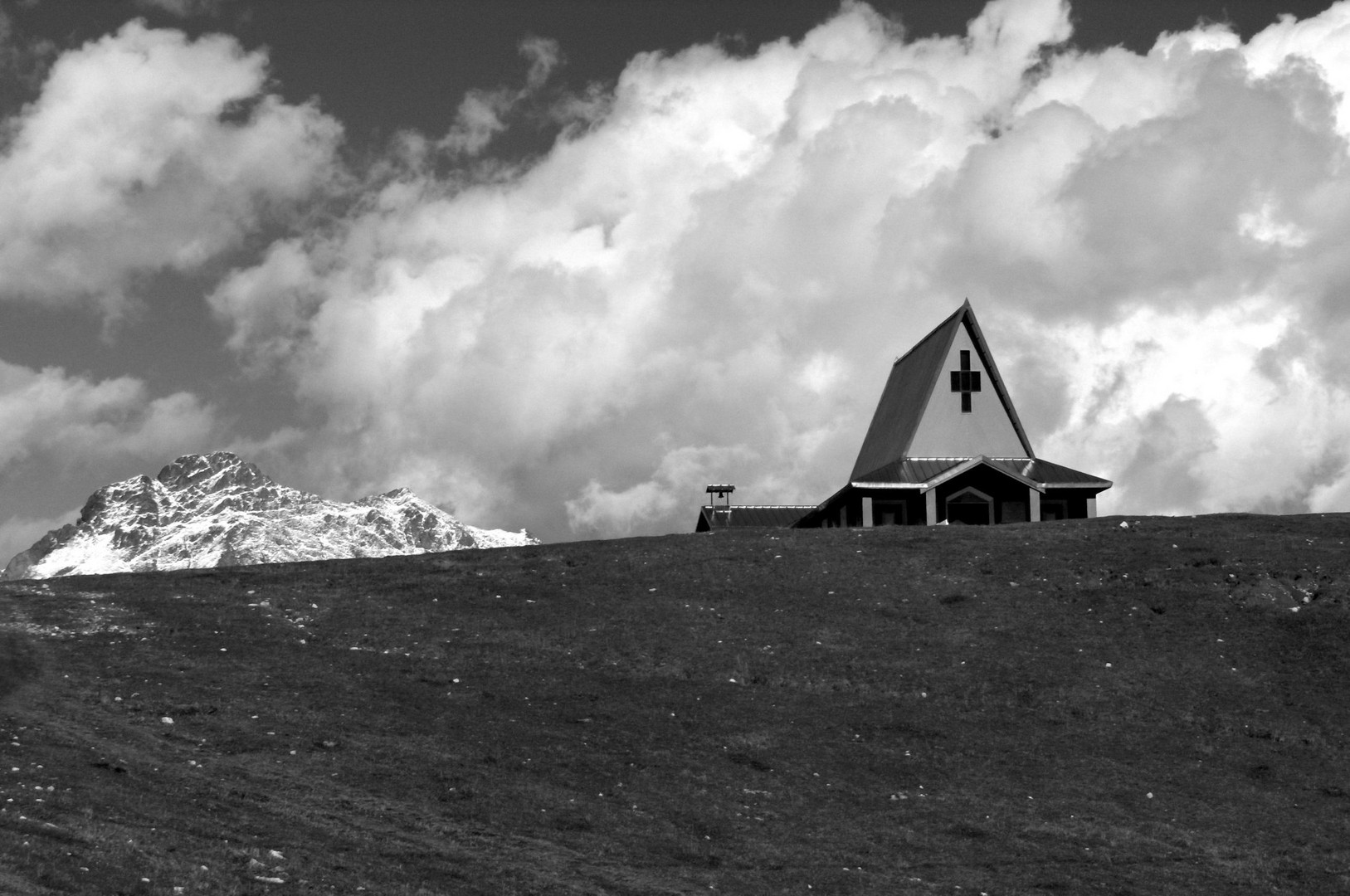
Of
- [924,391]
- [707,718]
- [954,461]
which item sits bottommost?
[707,718]

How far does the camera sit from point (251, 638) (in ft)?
137

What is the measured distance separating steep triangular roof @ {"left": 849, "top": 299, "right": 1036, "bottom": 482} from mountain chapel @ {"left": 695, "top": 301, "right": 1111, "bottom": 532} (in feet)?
0.21

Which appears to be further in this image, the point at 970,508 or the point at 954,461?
the point at 954,461

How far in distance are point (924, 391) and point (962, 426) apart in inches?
108

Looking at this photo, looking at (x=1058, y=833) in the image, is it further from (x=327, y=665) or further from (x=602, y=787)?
(x=327, y=665)

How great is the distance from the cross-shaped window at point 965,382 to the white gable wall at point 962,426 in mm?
183

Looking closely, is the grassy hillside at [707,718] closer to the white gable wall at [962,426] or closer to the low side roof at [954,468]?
the low side roof at [954,468]

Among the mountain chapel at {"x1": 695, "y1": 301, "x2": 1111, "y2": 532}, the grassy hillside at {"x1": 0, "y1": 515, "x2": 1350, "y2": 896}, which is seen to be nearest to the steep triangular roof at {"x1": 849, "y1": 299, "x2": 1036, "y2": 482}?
the mountain chapel at {"x1": 695, "y1": 301, "x2": 1111, "y2": 532}

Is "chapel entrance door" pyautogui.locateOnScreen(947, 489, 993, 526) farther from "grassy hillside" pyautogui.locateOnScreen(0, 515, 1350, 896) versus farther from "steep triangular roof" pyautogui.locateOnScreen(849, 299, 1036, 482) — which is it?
"grassy hillside" pyautogui.locateOnScreen(0, 515, 1350, 896)

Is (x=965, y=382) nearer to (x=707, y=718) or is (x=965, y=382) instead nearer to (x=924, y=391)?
(x=924, y=391)

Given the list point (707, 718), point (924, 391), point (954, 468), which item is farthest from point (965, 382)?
point (707, 718)

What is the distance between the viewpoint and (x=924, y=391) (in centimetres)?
7862

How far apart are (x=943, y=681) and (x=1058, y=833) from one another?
34.1 ft

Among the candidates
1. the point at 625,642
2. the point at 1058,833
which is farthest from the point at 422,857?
the point at 625,642
